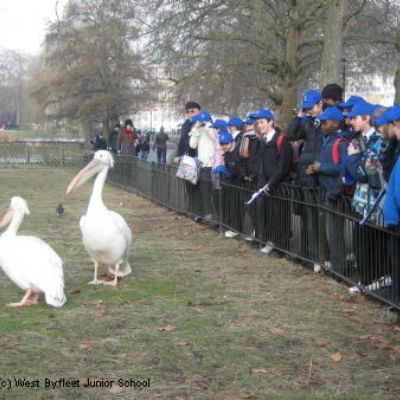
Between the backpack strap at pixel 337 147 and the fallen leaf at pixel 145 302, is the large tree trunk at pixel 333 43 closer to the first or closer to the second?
the backpack strap at pixel 337 147

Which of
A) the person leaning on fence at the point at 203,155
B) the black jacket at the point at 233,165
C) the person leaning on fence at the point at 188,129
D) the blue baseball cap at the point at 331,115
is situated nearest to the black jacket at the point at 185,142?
the person leaning on fence at the point at 188,129

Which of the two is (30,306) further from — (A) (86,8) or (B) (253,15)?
(A) (86,8)

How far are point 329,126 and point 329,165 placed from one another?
1.52 feet

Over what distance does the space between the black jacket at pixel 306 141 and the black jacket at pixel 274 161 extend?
0.61ft

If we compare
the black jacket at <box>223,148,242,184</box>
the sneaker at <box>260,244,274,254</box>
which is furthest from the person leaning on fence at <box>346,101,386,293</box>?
the black jacket at <box>223,148,242,184</box>

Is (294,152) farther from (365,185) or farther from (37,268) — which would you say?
(37,268)

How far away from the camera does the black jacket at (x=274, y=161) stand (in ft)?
33.9

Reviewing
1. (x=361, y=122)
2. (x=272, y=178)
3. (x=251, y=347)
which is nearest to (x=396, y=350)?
(x=251, y=347)

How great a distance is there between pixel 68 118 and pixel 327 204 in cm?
4218

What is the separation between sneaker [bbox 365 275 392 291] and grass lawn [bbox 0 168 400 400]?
185 millimetres

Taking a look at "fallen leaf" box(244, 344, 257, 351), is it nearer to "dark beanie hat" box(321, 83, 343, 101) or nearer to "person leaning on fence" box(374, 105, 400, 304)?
"person leaning on fence" box(374, 105, 400, 304)

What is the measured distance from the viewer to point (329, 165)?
9023 millimetres

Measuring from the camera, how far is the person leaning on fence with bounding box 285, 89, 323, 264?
30.9ft

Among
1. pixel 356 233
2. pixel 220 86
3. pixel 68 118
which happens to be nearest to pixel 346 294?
pixel 356 233
